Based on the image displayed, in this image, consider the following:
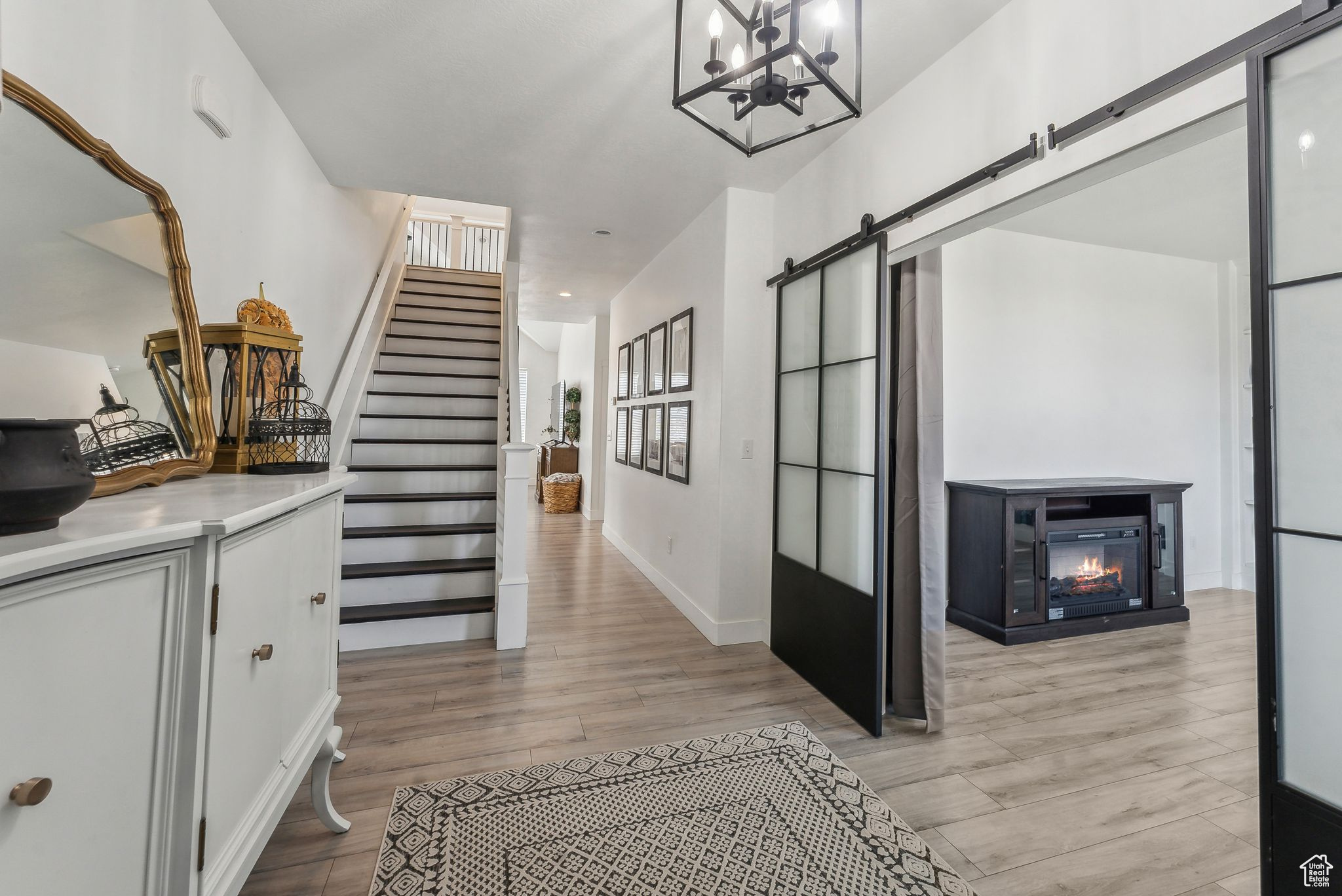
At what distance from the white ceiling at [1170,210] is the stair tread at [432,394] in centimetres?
398

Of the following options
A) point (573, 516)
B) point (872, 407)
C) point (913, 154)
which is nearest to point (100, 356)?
point (872, 407)

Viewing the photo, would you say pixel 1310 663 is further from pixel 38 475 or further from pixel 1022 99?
pixel 38 475

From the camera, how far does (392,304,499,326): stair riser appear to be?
5457mm

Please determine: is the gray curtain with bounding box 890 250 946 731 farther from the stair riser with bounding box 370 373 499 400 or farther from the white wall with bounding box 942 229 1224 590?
the stair riser with bounding box 370 373 499 400

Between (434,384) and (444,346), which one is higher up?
(444,346)

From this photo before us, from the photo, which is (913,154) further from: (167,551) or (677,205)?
(167,551)

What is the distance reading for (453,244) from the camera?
809cm

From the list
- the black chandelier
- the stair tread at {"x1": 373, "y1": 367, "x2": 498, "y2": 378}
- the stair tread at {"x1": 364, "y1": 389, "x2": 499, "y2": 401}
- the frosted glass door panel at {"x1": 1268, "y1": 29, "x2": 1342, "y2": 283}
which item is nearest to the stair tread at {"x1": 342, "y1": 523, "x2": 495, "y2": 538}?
the stair tread at {"x1": 364, "y1": 389, "x2": 499, "y2": 401}

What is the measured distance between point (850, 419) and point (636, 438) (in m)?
2.96

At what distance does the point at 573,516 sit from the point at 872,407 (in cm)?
582

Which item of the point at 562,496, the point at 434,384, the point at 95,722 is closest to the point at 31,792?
the point at 95,722

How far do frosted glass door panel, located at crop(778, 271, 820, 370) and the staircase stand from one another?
2132 millimetres

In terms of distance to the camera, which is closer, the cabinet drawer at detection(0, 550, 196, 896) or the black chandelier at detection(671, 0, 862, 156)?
the cabinet drawer at detection(0, 550, 196, 896)

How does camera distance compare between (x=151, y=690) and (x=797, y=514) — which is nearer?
(x=151, y=690)
